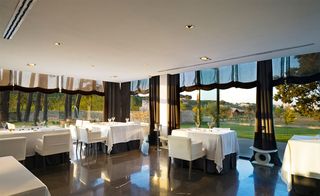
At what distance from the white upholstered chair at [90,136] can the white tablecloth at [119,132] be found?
0.21m

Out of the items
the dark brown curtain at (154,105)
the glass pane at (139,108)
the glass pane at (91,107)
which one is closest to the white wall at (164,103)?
the dark brown curtain at (154,105)

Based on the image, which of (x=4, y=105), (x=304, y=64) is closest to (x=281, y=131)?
(x=304, y=64)

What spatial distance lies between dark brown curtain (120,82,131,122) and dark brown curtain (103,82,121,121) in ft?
0.57

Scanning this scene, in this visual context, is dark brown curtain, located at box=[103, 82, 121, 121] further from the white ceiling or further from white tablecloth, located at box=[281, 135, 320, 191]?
white tablecloth, located at box=[281, 135, 320, 191]

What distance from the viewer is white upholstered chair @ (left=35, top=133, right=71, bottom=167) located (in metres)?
4.37

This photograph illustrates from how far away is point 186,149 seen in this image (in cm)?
412

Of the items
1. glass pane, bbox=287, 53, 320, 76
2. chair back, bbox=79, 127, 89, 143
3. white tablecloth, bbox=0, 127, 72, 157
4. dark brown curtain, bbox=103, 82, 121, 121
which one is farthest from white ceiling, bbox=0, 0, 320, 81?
dark brown curtain, bbox=103, 82, 121, 121

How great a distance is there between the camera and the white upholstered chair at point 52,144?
14.3 ft

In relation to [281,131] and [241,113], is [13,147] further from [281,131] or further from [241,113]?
[281,131]

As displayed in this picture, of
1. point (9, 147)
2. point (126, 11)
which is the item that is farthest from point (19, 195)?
point (9, 147)

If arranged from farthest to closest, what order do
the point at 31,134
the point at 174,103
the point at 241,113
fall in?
the point at 174,103 < the point at 241,113 < the point at 31,134

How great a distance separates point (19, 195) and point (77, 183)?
261cm

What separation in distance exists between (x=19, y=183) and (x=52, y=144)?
130 inches

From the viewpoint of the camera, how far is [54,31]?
317 centimetres
